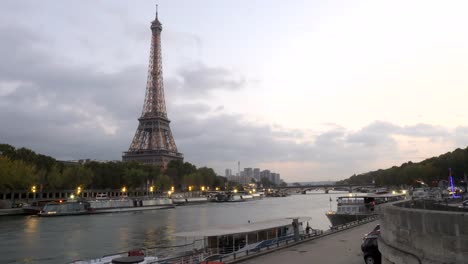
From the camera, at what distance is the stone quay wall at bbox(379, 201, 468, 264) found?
33.1 feet

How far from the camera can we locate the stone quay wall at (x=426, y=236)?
1009 cm

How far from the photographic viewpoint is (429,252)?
10758 millimetres

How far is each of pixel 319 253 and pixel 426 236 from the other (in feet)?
45.5

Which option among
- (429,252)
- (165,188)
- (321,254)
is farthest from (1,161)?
(429,252)

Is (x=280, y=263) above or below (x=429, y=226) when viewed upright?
below

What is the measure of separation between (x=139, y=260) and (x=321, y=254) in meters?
10.1

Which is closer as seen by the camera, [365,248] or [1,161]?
[365,248]

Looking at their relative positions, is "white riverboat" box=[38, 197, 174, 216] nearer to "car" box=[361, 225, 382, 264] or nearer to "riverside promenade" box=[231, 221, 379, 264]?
"riverside promenade" box=[231, 221, 379, 264]

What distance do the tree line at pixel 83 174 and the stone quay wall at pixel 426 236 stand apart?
297 feet

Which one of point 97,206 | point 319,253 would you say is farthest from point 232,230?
point 97,206

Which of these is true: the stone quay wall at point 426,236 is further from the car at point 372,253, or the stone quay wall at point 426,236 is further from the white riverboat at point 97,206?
the white riverboat at point 97,206

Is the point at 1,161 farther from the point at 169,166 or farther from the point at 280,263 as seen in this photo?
the point at 169,166

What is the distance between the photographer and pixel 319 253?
2412 centimetres

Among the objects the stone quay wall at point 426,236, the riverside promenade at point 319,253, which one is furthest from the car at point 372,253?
the stone quay wall at point 426,236
